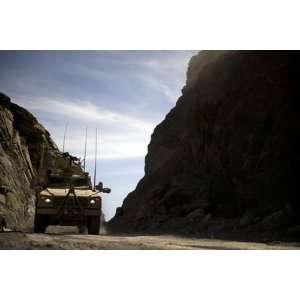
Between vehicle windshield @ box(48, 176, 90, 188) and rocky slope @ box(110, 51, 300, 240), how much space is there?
4.87m

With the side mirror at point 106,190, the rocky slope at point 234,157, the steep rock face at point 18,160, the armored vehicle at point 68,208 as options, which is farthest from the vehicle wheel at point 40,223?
the steep rock face at point 18,160

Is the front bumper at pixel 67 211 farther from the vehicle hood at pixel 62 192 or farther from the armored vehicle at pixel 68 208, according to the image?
the vehicle hood at pixel 62 192

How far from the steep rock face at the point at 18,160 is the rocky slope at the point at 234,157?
6.19 metres

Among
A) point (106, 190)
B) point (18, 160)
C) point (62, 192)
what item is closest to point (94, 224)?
point (106, 190)

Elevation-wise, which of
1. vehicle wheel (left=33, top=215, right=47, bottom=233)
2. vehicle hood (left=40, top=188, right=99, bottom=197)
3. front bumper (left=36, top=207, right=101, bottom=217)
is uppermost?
vehicle hood (left=40, top=188, right=99, bottom=197)

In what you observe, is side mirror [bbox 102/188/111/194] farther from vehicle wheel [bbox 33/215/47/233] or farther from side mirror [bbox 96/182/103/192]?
vehicle wheel [bbox 33/215/47/233]

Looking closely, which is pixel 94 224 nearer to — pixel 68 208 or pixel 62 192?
pixel 68 208

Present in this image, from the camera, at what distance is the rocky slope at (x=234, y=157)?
50.9ft

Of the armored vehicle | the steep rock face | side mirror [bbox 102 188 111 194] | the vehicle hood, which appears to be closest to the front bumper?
the armored vehicle

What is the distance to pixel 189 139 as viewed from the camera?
1013 inches

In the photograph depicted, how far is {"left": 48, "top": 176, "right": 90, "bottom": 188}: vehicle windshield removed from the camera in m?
13.1
